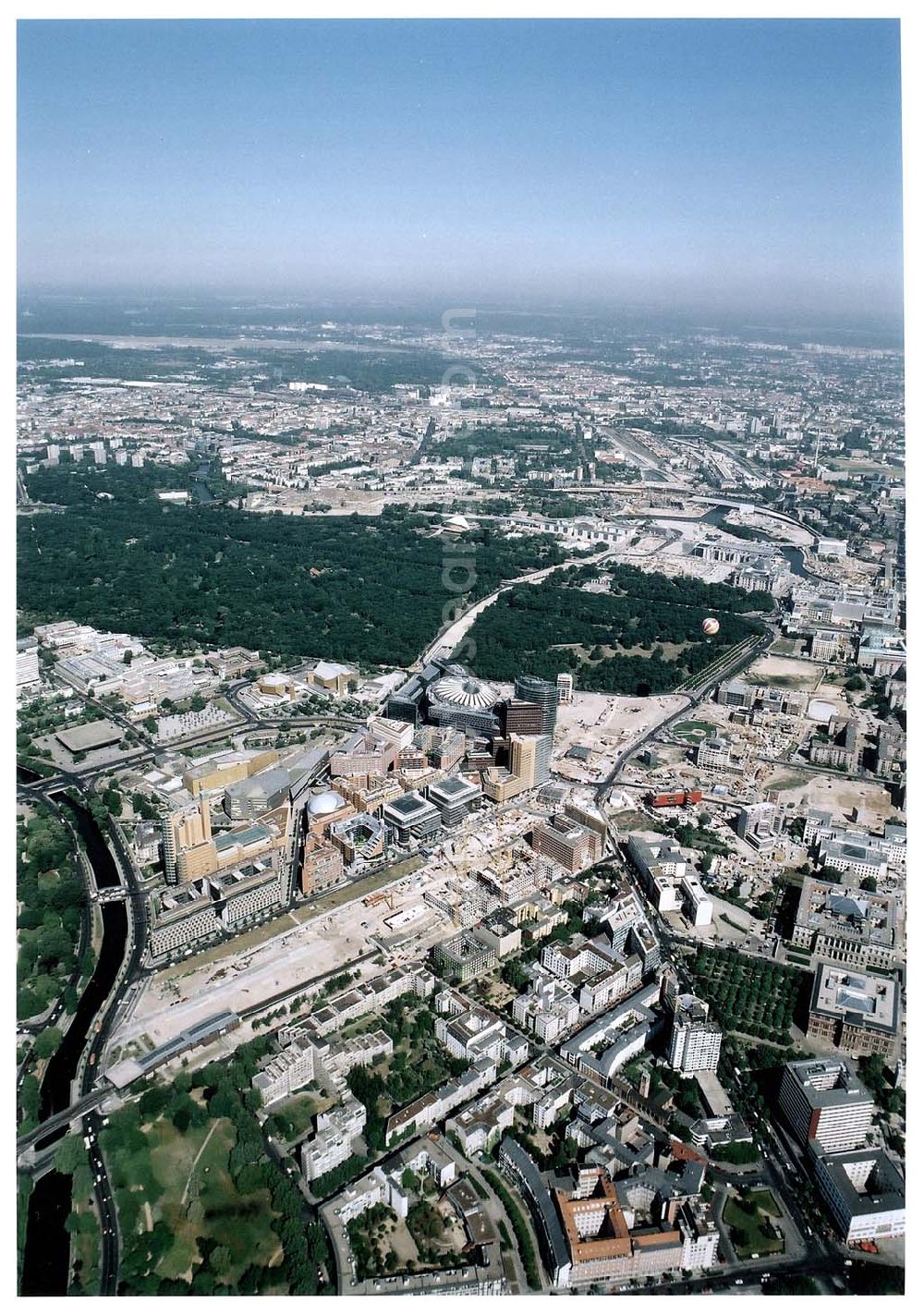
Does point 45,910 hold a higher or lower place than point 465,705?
lower

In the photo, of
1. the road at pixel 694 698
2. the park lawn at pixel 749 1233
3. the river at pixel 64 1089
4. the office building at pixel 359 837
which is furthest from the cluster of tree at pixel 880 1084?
the river at pixel 64 1089

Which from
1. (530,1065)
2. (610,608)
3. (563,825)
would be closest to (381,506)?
(610,608)

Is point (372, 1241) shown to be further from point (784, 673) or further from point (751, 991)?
point (784, 673)

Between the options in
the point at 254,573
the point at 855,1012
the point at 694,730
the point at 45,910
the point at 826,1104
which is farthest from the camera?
the point at 254,573

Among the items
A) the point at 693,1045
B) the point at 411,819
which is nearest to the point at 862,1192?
the point at 693,1045

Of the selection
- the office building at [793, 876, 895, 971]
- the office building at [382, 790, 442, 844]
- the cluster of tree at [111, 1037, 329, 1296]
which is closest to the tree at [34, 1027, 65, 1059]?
the cluster of tree at [111, 1037, 329, 1296]

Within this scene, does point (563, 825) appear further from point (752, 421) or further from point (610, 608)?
point (752, 421)
